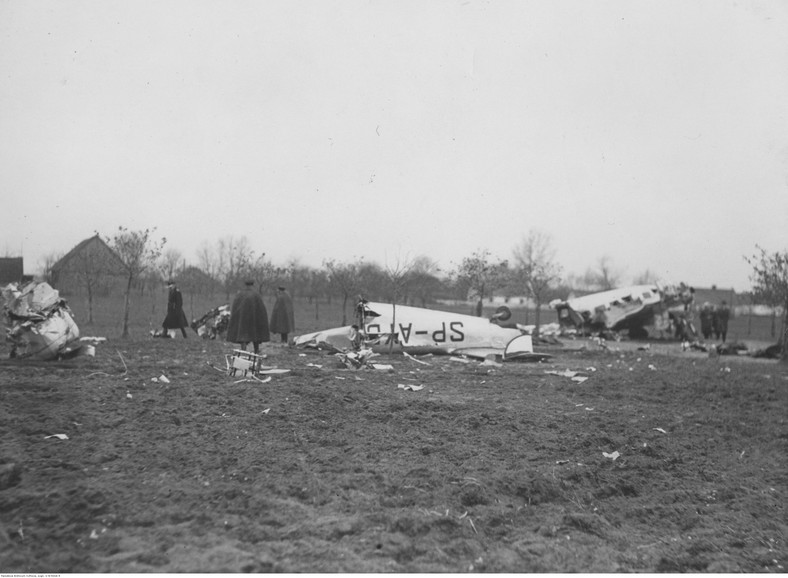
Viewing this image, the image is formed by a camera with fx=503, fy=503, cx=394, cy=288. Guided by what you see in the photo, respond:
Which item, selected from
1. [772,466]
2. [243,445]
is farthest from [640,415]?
[243,445]

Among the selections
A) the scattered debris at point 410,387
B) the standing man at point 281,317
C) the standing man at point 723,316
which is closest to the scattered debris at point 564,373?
the scattered debris at point 410,387

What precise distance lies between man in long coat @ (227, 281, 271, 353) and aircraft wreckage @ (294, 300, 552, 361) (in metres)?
3.19

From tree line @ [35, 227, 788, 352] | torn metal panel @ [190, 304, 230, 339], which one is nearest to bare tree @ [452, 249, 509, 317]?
tree line @ [35, 227, 788, 352]

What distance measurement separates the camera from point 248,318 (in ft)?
→ 36.6

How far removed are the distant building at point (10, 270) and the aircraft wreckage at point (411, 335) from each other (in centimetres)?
681

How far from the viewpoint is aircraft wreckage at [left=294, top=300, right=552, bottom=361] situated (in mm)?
14328

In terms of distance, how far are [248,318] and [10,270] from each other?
5.33 m

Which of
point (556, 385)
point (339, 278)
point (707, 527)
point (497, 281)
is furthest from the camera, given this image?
point (497, 281)

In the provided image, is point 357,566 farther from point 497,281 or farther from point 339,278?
point 497,281

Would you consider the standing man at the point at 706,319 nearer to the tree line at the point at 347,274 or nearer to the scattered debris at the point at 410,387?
the tree line at the point at 347,274

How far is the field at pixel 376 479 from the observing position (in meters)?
3.08

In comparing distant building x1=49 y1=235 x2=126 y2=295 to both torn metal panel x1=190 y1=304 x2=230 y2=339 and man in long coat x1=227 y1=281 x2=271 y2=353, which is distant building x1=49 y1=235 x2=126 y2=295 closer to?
torn metal panel x1=190 y1=304 x2=230 y2=339

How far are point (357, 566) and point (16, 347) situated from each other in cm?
1001

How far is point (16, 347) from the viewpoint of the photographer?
32.3 ft
